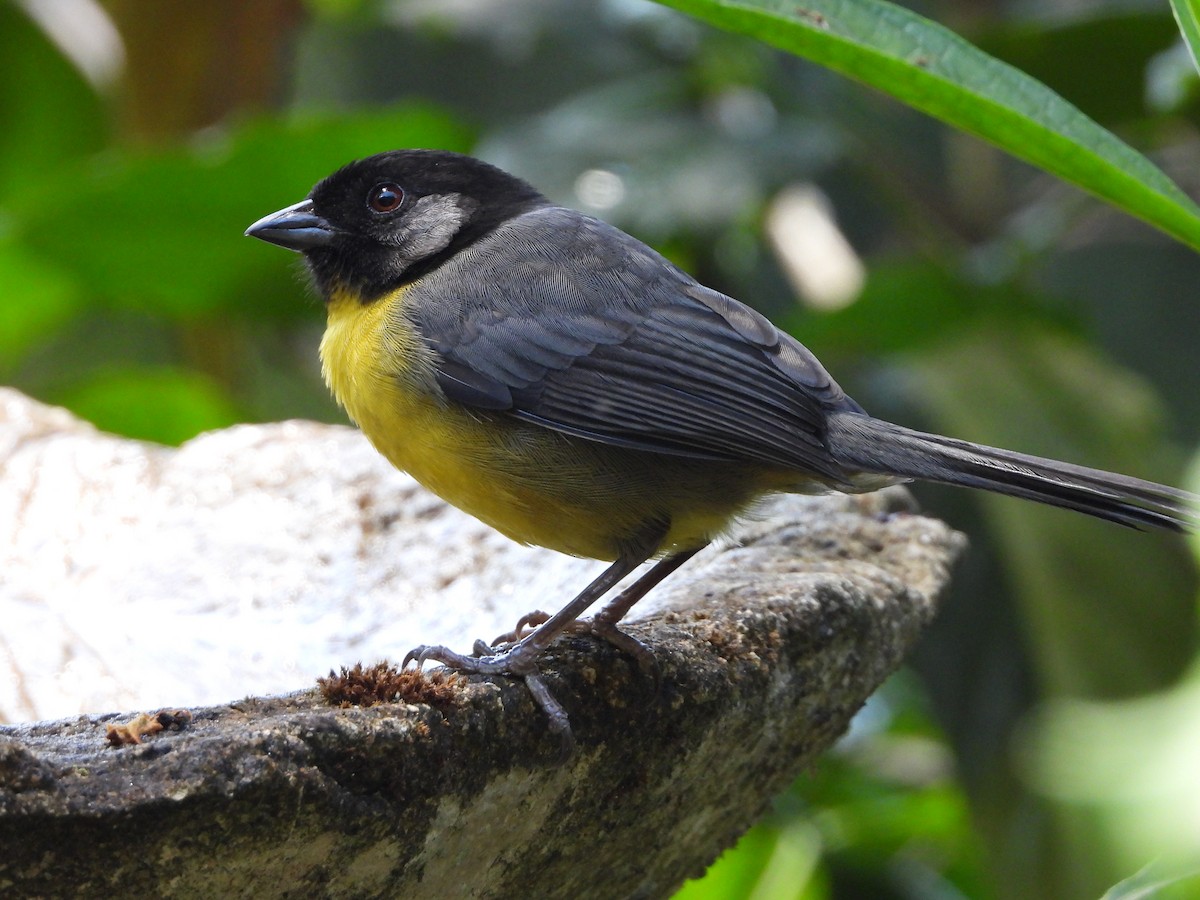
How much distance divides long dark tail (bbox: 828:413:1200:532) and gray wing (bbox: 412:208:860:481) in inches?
2.5

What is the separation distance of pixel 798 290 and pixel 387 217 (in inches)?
126

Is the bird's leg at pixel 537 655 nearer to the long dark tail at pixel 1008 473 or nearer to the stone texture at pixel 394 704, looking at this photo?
the stone texture at pixel 394 704

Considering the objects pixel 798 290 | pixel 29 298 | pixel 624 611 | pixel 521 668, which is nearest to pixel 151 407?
pixel 29 298

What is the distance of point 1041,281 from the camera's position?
7.20 meters

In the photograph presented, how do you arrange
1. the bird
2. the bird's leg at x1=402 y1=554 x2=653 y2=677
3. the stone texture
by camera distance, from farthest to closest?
the bird, the bird's leg at x1=402 y1=554 x2=653 y2=677, the stone texture

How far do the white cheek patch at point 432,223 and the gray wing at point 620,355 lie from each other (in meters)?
0.22

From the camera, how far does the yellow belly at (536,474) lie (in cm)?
267

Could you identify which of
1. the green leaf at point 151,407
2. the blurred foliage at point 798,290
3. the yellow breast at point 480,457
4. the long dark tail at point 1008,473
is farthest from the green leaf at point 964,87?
the green leaf at point 151,407

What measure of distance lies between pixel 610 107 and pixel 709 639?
11.6ft

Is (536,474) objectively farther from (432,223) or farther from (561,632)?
(432,223)

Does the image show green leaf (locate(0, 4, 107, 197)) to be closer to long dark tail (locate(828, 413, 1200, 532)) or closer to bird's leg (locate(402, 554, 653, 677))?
bird's leg (locate(402, 554, 653, 677))

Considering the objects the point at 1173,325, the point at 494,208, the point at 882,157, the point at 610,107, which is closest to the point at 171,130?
the point at 610,107

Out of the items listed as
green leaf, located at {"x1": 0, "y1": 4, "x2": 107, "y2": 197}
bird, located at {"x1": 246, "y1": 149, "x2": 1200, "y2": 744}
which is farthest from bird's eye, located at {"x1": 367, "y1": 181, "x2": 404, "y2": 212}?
green leaf, located at {"x1": 0, "y1": 4, "x2": 107, "y2": 197}

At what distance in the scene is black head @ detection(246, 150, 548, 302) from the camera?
3.27 m
